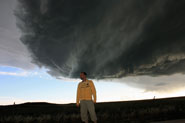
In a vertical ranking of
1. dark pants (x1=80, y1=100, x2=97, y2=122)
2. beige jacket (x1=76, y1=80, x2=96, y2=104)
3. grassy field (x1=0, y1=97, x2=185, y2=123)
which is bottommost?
grassy field (x1=0, y1=97, x2=185, y2=123)

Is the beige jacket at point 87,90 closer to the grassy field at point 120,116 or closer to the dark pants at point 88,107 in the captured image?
the dark pants at point 88,107

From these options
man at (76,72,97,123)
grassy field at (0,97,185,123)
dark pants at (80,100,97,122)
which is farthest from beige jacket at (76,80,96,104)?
grassy field at (0,97,185,123)

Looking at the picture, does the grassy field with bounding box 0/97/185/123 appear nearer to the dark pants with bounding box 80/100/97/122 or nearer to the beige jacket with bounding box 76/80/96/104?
the dark pants with bounding box 80/100/97/122

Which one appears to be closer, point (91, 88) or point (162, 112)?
point (91, 88)

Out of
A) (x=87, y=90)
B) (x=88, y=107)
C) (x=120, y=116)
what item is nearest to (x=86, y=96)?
(x=87, y=90)

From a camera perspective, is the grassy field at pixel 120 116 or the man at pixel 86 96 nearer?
the man at pixel 86 96

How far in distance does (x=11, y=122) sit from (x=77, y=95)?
5.91 meters

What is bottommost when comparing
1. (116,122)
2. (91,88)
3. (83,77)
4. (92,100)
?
(116,122)

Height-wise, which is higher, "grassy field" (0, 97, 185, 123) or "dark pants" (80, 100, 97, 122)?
"dark pants" (80, 100, 97, 122)

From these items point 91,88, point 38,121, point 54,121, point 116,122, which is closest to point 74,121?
point 54,121

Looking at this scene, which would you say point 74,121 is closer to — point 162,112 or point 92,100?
point 92,100

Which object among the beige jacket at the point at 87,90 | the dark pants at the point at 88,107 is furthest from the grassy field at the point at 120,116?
the beige jacket at the point at 87,90

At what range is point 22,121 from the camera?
11.6 m

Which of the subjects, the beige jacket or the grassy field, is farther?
the grassy field
